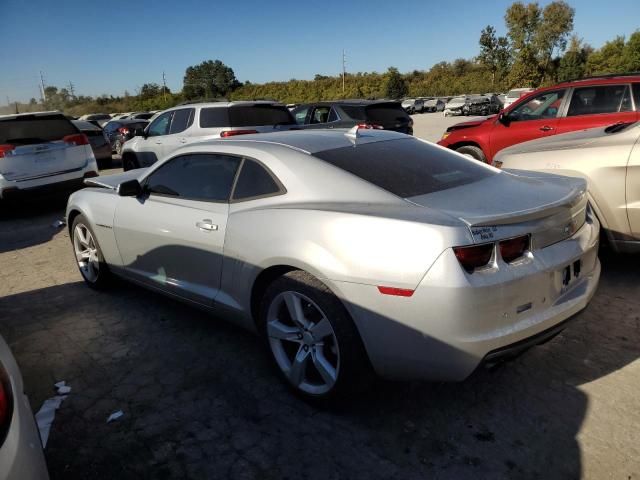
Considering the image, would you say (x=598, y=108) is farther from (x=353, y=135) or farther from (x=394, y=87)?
(x=394, y=87)

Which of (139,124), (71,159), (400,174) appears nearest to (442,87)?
(139,124)

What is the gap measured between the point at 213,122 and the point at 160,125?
180 centimetres

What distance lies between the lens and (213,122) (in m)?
9.01

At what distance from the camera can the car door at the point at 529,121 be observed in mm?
7348

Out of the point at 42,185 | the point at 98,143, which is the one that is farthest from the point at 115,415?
the point at 98,143

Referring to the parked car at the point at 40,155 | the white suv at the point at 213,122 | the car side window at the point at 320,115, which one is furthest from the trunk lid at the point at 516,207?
the car side window at the point at 320,115

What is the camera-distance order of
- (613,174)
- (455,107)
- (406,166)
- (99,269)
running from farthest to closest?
(455,107), (99,269), (613,174), (406,166)

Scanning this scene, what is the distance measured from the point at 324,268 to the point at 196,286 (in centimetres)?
129

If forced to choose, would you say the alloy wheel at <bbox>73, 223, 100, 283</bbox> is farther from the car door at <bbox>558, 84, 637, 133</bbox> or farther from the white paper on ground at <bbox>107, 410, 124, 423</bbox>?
the car door at <bbox>558, 84, 637, 133</bbox>

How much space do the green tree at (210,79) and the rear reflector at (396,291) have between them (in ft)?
268

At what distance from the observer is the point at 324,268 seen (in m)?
2.50

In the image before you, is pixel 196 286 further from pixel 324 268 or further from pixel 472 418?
pixel 472 418

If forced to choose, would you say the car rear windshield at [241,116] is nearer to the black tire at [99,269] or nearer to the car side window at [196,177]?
the black tire at [99,269]

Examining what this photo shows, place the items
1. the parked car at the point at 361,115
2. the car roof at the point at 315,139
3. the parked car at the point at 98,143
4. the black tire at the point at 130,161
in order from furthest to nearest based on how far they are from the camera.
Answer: the parked car at the point at 98,143 < the black tire at the point at 130,161 < the parked car at the point at 361,115 < the car roof at the point at 315,139
